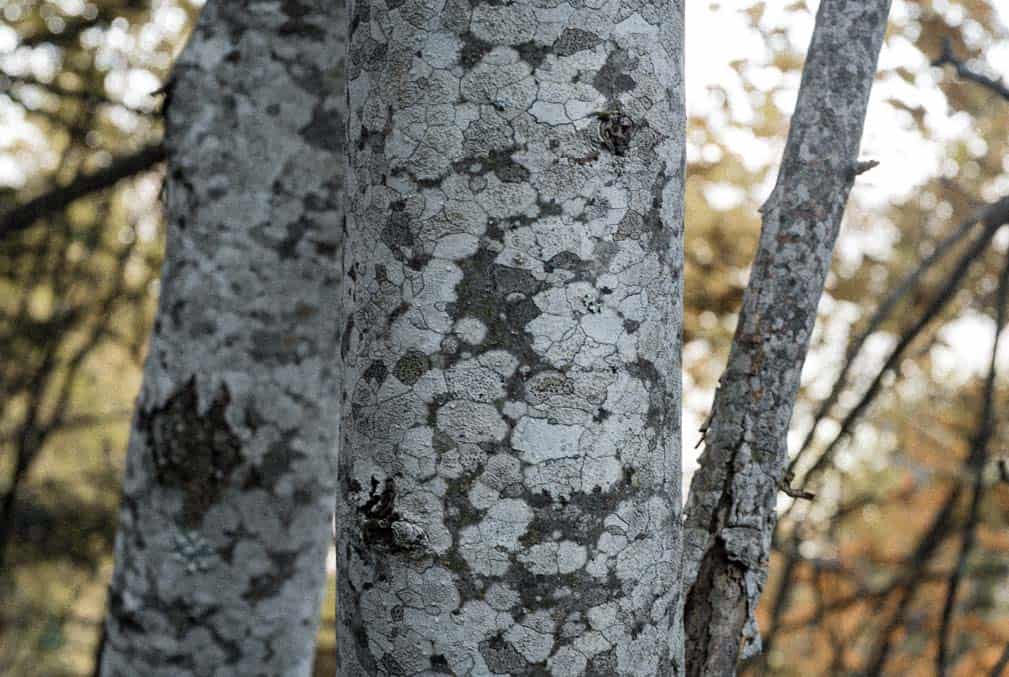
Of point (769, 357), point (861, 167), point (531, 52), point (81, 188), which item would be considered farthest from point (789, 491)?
point (81, 188)

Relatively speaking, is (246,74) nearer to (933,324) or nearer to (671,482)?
(671,482)

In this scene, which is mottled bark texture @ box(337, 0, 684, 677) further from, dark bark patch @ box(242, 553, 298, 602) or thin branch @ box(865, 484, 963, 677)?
thin branch @ box(865, 484, 963, 677)

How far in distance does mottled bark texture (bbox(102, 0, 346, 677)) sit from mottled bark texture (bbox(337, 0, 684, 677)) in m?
0.97

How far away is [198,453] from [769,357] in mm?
1195

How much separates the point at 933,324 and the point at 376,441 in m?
3.42

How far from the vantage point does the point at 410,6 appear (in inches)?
35.8

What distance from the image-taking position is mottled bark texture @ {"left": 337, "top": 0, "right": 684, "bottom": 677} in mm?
864

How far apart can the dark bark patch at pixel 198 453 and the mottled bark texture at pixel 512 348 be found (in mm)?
976

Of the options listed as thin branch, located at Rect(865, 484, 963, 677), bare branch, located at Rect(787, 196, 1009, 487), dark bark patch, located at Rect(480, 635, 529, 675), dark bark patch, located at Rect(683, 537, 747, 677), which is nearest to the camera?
dark bark patch, located at Rect(480, 635, 529, 675)

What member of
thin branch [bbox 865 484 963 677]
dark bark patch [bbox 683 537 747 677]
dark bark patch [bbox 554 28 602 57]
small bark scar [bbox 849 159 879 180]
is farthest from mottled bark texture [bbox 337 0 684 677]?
thin branch [bbox 865 484 963 677]

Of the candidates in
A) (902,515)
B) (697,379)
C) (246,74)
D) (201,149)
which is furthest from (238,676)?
(902,515)

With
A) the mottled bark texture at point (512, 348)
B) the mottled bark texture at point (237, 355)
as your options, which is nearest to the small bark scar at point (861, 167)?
the mottled bark texture at point (512, 348)

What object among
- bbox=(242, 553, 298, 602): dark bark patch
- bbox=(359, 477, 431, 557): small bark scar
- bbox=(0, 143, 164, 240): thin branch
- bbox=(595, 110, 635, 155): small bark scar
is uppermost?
bbox=(0, 143, 164, 240): thin branch

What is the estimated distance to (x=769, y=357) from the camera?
1124 mm
